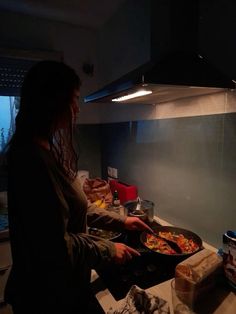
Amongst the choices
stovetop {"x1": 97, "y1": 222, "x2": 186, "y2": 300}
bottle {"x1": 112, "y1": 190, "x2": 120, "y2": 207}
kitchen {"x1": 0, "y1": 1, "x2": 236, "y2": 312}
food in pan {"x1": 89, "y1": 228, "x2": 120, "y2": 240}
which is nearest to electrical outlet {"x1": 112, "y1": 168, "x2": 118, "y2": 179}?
kitchen {"x1": 0, "y1": 1, "x2": 236, "y2": 312}

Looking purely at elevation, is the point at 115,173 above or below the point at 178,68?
below

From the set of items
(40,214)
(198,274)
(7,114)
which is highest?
(7,114)

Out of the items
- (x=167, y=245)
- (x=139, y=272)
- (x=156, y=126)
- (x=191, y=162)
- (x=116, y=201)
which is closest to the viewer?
(x=139, y=272)

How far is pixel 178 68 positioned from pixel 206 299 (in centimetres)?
78

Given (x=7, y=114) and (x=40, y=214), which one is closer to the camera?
(x=40, y=214)

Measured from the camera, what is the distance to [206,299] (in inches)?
32.0

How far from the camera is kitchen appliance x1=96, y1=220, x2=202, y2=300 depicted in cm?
88

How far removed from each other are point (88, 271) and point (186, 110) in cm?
85

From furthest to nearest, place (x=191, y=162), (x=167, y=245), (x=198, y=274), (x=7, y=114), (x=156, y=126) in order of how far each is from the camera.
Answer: (x=7, y=114), (x=156, y=126), (x=191, y=162), (x=167, y=245), (x=198, y=274)

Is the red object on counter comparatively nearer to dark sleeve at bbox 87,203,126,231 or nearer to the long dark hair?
dark sleeve at bbox 87,203,126,231

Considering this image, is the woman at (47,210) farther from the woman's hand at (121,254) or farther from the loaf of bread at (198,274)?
the loaf of bread at (198,274)

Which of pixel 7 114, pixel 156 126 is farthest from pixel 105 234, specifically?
pixel 7 114

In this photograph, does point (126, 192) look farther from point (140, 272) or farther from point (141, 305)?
point (141, 305)

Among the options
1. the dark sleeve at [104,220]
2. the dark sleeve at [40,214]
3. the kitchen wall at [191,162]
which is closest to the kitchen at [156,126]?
the kitchen wall at [191,162]
